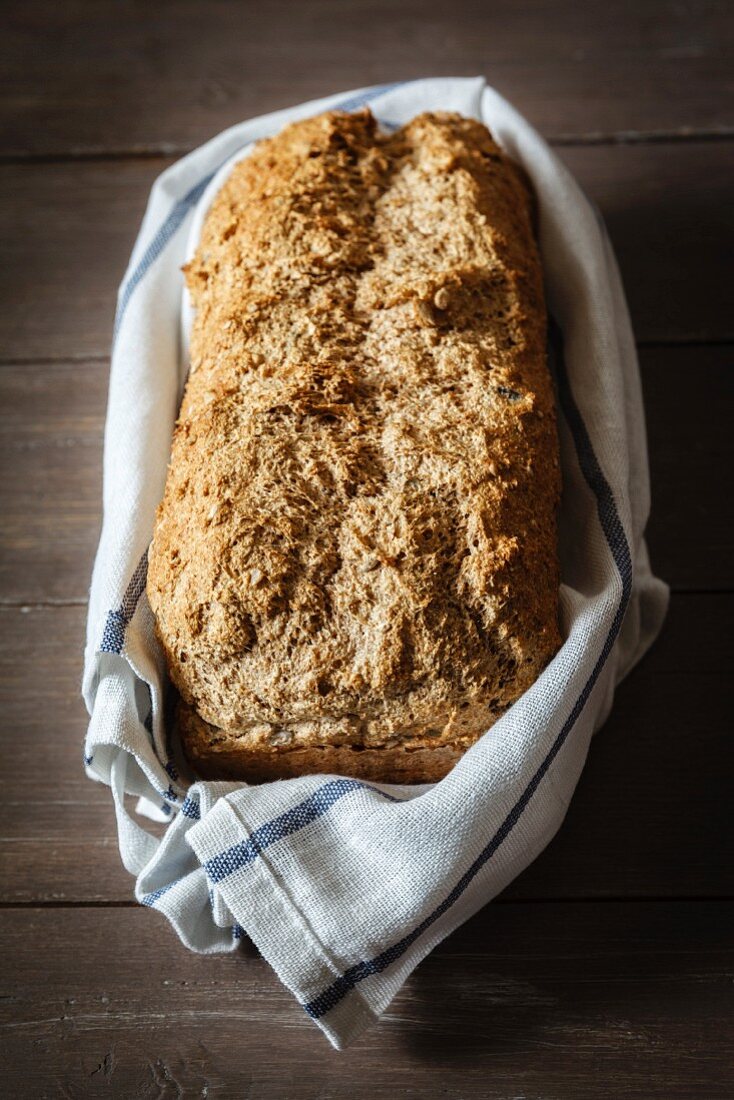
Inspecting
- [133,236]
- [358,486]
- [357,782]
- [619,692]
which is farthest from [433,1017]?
[133,236]

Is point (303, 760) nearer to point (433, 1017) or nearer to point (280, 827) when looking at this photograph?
point (280, 827)

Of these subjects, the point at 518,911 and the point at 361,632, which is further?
the point at 518,911

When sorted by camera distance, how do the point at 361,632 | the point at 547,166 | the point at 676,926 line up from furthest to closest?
the point at 547,166
the point at 676,926
the point at 361,632

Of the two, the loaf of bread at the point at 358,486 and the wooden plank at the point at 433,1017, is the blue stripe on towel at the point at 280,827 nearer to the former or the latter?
the loaf of bread at the point at 358,486

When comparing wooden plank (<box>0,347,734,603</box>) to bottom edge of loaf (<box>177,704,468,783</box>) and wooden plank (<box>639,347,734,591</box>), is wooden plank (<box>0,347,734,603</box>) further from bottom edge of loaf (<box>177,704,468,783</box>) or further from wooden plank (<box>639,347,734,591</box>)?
bottom edge of loaf (<box>177,704,468,783</box>)

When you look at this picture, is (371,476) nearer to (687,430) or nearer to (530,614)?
(530,614)

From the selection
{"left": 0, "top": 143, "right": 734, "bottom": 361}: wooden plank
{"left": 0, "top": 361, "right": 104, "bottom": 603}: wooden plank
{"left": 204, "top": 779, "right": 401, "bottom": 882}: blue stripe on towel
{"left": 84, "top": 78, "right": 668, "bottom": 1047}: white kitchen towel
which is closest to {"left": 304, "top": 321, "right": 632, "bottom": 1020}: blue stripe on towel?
{"left": 84, "top": 78, "right": 668, "bottom": 1047}: white kitchen towel

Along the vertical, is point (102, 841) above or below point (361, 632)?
below

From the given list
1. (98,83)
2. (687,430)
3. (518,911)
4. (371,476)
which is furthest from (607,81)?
(518,911)
